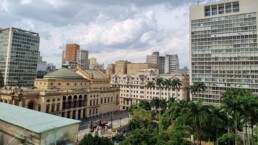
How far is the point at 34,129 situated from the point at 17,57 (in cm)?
14870

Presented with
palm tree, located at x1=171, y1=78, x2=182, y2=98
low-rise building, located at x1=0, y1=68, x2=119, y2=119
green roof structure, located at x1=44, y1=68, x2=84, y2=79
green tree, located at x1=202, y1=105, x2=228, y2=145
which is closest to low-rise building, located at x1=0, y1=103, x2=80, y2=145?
green tree, located at x1=202, y1=105, x2=228, y2=145

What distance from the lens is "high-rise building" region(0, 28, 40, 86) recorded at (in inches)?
5699

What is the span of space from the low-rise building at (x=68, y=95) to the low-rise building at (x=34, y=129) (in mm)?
46734

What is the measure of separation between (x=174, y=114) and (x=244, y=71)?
120 ft

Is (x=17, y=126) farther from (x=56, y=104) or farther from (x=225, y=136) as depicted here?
(x=56, y=104)

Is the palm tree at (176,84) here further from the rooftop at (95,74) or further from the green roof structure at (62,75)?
the green roof structure at (62,75)

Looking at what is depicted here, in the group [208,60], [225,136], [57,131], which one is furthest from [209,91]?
[57,131]

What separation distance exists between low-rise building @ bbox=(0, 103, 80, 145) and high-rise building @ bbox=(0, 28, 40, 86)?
13713cm

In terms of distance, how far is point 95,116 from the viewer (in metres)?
99.1

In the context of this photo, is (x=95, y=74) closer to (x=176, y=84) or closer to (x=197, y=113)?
(x=176, y=84)

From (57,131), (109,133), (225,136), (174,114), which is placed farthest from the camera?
(109,133)

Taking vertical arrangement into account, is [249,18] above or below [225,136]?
above

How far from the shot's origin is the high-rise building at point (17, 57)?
145 m

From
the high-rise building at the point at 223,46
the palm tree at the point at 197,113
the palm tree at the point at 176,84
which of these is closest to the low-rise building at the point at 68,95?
the palm tree at the point at 176,84
